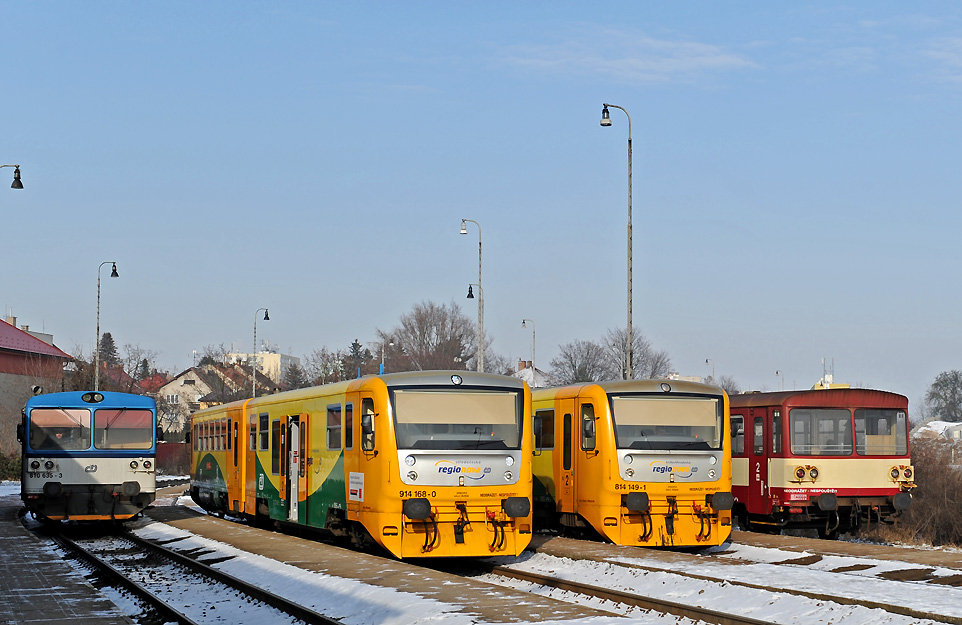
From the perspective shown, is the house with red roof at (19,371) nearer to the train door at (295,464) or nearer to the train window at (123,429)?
the train window at (123,429)

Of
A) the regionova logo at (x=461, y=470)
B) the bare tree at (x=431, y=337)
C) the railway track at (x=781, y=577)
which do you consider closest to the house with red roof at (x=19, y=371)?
the bare tree at (x=431, y=337)

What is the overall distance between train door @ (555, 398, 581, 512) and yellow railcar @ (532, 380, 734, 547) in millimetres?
455

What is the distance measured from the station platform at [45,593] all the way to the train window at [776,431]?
11.8 m

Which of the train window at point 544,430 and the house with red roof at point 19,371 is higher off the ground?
the house with red roof at point 19,371

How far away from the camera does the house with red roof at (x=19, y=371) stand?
7562 cm

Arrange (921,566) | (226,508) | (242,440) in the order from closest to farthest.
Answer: (921,566) < (242,440) < (226,508)

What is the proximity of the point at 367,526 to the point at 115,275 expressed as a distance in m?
42.7

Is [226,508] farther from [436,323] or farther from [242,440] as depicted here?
[436,323]

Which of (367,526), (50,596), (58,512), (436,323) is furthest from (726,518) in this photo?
(436,323)

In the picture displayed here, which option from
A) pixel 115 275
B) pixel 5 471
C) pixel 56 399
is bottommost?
pixel 5 471

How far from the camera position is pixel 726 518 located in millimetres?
18297

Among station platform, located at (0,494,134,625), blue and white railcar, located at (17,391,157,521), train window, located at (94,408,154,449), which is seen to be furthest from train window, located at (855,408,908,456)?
train window, located at (94,408,154,449)

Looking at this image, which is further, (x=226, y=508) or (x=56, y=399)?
(x=226, y=508)

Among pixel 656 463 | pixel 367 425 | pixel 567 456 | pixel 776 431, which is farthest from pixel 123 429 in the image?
pixel 776 431
